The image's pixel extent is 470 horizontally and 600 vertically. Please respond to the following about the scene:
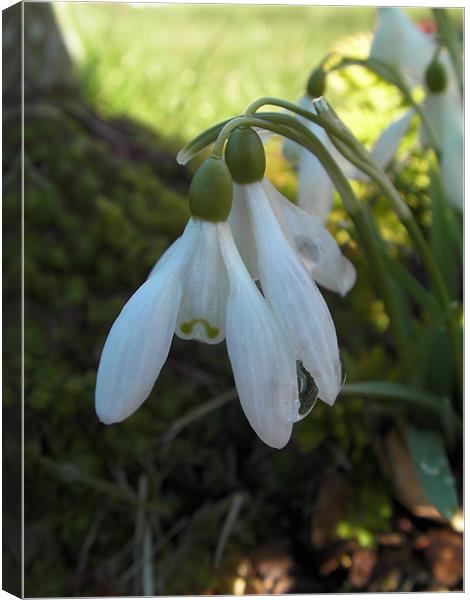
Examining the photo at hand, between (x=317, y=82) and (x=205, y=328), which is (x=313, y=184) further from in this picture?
(x=205, y=328)

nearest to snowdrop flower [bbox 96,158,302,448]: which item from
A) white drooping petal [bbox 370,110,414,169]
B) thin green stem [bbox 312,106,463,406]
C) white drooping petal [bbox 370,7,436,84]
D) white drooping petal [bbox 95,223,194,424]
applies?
white drooping petal [bbox 95,223,194,424]

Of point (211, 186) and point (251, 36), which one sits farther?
point (251, 36)

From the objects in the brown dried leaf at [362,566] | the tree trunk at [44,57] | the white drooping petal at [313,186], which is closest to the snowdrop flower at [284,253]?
the white drooping petal at [313,186]

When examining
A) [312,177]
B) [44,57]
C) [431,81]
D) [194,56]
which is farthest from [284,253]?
[194,56]

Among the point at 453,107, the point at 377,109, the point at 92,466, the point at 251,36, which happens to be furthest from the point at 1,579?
the point at 251,36

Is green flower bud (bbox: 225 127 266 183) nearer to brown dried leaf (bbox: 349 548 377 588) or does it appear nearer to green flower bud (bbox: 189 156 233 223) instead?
green flower bud (bbox: 189 156 233 223)

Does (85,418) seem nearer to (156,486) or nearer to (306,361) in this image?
(156,486)
